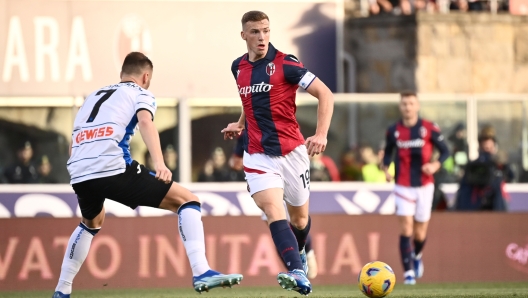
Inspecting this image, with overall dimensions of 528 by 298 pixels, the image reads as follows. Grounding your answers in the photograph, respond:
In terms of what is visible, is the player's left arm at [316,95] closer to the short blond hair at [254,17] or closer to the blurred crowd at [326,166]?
the short blond hair at [254,17]

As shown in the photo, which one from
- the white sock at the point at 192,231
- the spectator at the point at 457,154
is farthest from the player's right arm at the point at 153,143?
the spectator at the point at 457,154

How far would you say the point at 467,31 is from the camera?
21953 millimetres

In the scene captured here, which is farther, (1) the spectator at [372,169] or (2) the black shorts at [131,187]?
(1) the spectator at [372,169]

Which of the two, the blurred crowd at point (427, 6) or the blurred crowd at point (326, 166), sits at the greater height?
the blurred crowd at point (427, 6)

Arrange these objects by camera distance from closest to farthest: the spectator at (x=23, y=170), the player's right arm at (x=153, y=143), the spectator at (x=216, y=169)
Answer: the player's right arm at (x=153, y=143)
the spectator at (x=23, y=170)
the spectator at (x=216, y=169)

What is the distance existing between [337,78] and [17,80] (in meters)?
5.59

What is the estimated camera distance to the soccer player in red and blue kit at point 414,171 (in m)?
14.5

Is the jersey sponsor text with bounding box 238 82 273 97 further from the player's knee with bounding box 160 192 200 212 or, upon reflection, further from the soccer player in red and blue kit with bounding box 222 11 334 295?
the player's knee with bounding box 160 192 200 212

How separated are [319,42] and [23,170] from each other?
6443 millimetres

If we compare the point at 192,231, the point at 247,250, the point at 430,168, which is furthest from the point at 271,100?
the point at 247,250

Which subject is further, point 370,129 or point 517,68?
point 517,68

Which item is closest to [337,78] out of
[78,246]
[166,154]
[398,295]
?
[166,154]

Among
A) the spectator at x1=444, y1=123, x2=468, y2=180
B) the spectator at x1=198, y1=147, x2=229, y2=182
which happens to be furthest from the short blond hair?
the spectator at x1=444, y1=123, x2=468, y2=180

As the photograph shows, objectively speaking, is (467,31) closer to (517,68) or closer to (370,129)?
(517,68)
